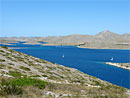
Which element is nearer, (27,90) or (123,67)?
(27,90)

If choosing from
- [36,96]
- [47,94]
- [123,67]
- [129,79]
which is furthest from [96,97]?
[123,67]

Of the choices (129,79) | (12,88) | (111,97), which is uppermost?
(12,88)

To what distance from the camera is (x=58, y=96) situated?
1266cm

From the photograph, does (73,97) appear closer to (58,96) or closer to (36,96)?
(58,96)

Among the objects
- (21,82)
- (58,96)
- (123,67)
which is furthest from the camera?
(123,67)

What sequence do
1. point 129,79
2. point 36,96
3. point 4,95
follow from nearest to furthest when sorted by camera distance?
point 4,95, point 36,96, point 129,79

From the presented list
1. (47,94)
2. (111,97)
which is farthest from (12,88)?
(111,97)

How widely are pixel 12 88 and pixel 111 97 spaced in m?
7.62

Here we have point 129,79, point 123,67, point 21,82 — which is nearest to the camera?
point 21,82

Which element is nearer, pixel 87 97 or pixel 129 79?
pixel 87 97

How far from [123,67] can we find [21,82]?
111 m

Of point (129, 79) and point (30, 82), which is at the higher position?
point (30, 82)

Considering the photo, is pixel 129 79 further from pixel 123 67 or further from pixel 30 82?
pixel 30 82

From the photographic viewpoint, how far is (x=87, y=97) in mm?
12734
